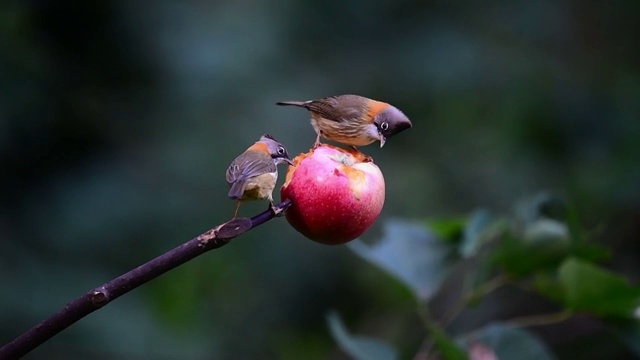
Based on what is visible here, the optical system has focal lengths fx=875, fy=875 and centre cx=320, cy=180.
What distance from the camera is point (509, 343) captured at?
198cm

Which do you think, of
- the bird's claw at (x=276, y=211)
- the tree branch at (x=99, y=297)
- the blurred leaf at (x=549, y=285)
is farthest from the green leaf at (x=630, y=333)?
the tree branch at (x=99, y=297)

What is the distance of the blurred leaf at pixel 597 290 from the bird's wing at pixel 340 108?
0.55 meters

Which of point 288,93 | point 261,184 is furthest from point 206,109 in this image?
point 261,184

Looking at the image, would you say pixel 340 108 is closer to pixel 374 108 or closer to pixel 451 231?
pixel 374 108

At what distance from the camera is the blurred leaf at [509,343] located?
1.95m

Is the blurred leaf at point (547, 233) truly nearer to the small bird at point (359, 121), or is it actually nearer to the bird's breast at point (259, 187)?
the small bird at point (359, 121)

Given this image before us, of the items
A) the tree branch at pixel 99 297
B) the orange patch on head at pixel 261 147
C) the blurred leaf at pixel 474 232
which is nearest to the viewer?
the tree branch at pixel 99 297

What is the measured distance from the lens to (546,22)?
477 centimetres

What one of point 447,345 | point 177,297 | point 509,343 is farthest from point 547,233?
point 177,297

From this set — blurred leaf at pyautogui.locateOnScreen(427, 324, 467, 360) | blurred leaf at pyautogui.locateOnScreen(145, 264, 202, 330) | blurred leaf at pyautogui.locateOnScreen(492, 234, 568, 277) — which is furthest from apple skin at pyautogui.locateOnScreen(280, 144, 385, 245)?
blurred leaf at pyautogui.locateOnScreen(145, 264, 202, 330)

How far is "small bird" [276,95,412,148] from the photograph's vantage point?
176 cm

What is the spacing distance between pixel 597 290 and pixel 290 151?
200cm

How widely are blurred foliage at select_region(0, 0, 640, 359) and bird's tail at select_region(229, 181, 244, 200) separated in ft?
3.20

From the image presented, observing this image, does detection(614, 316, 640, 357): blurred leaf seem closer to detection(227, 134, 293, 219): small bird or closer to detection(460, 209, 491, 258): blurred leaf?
detection(460, 209, 491, 258): blurred leaf
